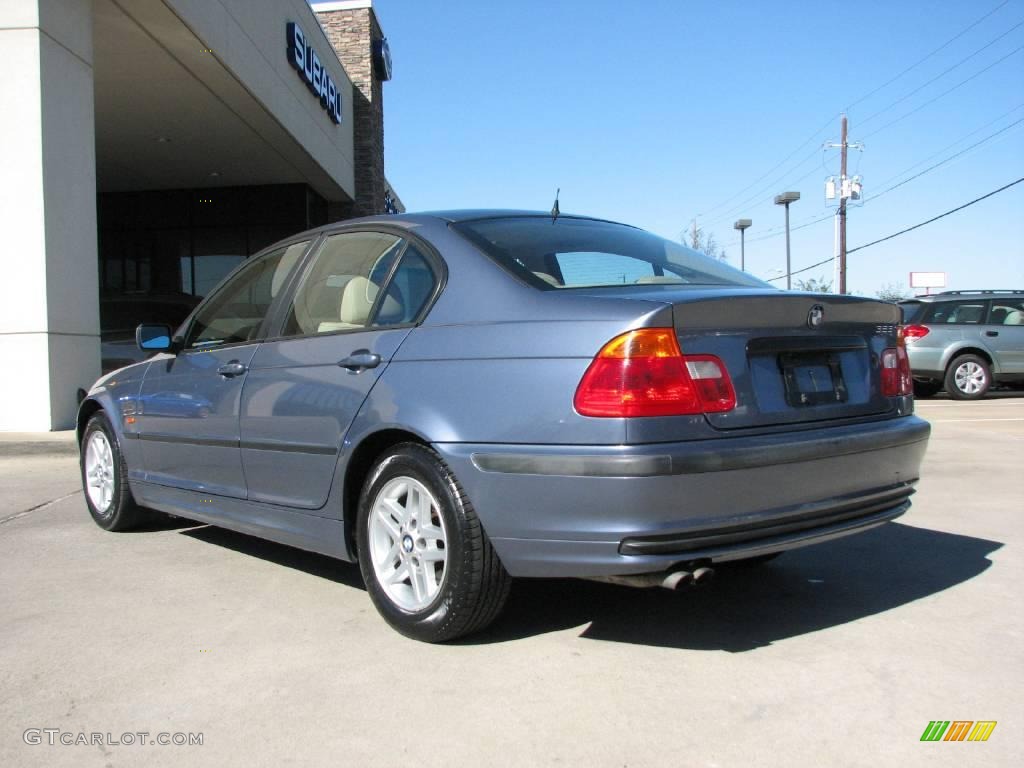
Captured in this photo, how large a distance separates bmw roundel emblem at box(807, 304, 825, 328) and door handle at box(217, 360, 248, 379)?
239 cm

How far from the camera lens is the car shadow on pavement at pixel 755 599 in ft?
11.0

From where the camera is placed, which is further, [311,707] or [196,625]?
[196,625]

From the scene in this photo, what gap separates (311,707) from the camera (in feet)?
9.08

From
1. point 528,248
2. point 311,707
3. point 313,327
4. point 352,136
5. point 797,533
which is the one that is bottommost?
point 311,707

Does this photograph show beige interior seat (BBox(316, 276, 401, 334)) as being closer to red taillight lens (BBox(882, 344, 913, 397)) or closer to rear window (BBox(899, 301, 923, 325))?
red taillight lens (BBox(882, 344, 913, 397))

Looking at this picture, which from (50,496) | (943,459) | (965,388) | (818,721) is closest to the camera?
(818,721)

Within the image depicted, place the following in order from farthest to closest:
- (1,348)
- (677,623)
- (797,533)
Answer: (1,348)
(677,623)
(797,533)

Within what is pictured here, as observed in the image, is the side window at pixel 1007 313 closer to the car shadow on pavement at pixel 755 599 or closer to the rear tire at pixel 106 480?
the car shadow on pavement at pixel 755 599

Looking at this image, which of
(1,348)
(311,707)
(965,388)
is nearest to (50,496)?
(1,348)

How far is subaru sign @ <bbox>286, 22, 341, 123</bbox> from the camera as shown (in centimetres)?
1666

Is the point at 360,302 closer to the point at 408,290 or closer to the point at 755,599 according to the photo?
the point at 408,290

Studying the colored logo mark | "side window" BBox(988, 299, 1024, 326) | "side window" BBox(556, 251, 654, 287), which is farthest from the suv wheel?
the colored logo mark

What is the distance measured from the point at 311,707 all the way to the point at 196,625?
982mm

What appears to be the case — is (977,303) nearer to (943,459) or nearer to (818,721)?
(943,459)
